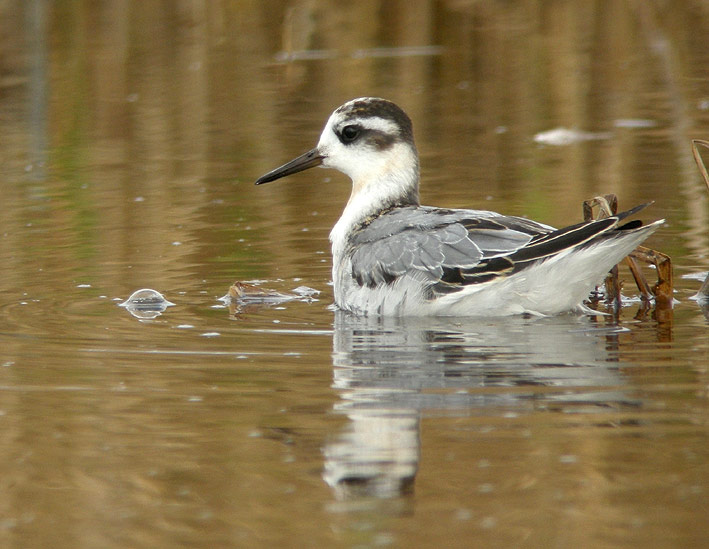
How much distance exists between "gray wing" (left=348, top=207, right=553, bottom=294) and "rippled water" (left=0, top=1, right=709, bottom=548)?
28 cm

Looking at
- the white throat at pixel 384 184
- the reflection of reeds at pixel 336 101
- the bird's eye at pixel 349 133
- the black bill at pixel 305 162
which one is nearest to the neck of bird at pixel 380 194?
the white throat at pixel 384 184

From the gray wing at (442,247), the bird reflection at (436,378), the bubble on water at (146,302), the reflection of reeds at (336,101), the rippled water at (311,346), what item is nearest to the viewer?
the rippled water at (311,346)

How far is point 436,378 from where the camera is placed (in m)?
6.05

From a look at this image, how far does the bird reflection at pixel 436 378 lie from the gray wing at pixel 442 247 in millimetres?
255

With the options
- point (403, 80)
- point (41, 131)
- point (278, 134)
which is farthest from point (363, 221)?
point (403, 80)

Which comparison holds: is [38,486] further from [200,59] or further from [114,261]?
[200,59]

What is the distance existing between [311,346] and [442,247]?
958 mm

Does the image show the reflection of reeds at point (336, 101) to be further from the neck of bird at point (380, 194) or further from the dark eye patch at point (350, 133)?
the dark eye patch at point (350, 133)

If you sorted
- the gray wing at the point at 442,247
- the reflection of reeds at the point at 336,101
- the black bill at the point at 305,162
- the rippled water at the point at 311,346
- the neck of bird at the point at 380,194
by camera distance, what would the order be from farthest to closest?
the reflection of reeds at the point at 336,101 < the black bill at the point at 305,162 < the neck of bird at the point at 380,194 < the gray wing at the point at 442,247 < the rippled water at the point at 311,346

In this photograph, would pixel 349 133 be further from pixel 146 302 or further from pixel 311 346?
pixel 311 346

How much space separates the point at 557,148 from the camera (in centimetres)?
1288

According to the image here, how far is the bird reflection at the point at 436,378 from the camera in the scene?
498 cm

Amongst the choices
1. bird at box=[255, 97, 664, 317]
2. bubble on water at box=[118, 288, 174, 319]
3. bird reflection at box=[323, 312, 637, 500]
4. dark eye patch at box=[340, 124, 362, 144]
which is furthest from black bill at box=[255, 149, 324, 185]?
bird reflection at box=[323, 312, 637, 500]

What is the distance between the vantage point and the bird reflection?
4977 mm
